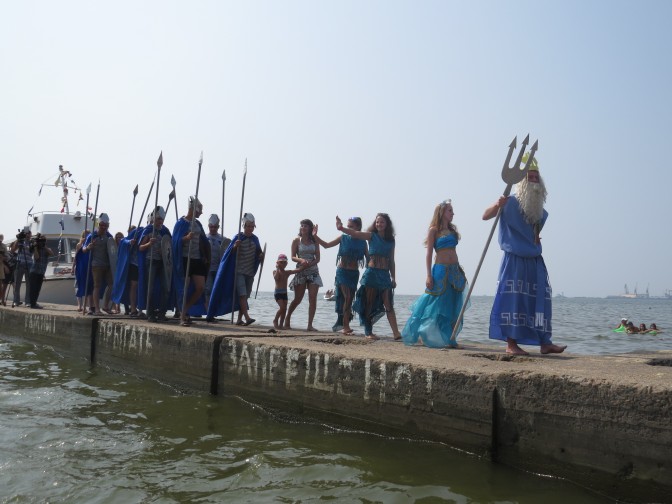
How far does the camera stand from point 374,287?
7250 mm

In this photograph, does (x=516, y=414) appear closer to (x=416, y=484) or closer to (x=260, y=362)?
(x=416, y=484)

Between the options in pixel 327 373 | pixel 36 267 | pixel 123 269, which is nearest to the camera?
pixel 327 373

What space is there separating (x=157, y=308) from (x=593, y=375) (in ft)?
21.7

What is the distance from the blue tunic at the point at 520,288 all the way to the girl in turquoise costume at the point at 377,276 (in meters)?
1.93

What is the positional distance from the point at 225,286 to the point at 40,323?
12.0ft

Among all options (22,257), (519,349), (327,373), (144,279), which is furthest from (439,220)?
(22,257)

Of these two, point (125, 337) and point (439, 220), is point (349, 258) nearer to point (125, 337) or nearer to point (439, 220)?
point (439, 220)

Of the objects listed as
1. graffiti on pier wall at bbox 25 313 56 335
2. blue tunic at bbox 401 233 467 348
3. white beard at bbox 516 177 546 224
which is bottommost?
graffiti on pier wall at bbox 25 313 56 335

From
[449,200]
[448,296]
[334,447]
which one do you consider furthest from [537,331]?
[334,447]

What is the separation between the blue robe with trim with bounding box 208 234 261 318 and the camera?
8.66 metres

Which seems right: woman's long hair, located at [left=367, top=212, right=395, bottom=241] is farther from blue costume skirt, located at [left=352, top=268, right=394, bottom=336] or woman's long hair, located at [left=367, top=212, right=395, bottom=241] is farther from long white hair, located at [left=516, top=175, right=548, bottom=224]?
long white hair, located at [left=516, top=175, right=548, bottom=224]

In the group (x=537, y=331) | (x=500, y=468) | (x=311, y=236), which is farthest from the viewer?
(x=311, y=236)

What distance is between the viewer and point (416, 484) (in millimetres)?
3320

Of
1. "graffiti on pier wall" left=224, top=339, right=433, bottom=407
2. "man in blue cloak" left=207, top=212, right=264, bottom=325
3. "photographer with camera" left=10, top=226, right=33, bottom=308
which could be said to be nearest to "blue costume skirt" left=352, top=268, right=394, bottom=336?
"man in blue cloak" left=207, top=212, right=264, bottom=325
